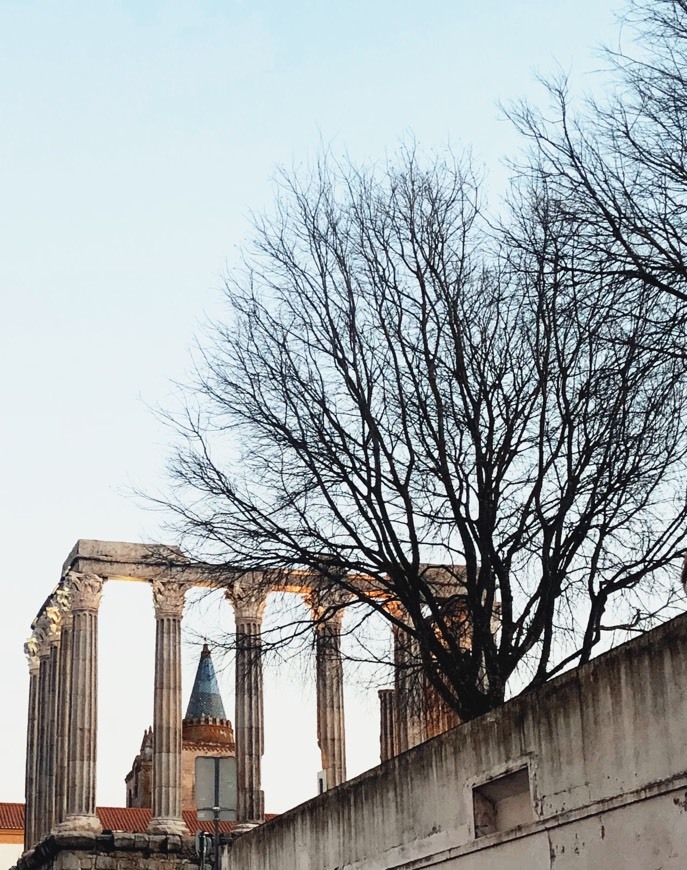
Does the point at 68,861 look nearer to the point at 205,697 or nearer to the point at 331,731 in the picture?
the point at 331,731

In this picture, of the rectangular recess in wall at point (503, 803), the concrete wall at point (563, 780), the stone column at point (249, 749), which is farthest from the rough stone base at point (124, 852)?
the rectangular recess in wall at point (503, 803)

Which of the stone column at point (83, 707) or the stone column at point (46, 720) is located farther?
the stone column at point (46, 720)

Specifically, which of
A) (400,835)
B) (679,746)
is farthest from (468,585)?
(679,746)

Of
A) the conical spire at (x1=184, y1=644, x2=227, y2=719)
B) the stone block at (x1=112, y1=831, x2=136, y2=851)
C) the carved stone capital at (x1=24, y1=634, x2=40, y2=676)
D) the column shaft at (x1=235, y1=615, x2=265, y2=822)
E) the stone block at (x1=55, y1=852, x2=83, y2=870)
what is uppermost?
the conical spire at (x1=184, y1=644, x2=227, y2=719)

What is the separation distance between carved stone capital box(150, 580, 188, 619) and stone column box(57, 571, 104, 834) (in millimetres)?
1514

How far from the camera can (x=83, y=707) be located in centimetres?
4016

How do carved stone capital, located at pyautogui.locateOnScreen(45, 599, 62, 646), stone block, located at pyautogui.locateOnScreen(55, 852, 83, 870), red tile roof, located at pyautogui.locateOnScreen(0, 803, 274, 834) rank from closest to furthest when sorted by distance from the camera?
stone block, located at pyautogui.locateOnScreen(55, 852, 83, 870) < carved stone capital, located at pyautogui.locateOnScreen(45, 599, 62, 646) < red tile roof, located at pyautogui.locateOnScreen(0, 803, 274, 834)

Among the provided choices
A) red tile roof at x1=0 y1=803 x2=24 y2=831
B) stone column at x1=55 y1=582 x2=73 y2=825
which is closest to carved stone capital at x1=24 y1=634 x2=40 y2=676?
stone column at x1=55 y1=582 x2=73 y2=825

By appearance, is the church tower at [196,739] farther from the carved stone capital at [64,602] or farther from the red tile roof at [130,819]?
the carved stone capital at [64,602]

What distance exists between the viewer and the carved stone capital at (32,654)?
46.8 metres

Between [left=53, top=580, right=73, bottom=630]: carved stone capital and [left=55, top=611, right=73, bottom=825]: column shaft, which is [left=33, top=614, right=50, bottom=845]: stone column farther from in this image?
[left=53, top=580, right=73, bottom=630]: carved stone capital

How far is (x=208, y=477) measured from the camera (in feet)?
61.6

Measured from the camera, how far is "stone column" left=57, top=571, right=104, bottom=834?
39688 mm

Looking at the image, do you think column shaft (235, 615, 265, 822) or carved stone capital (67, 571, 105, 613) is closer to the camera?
column shaft (235, 615, 265, 822)
